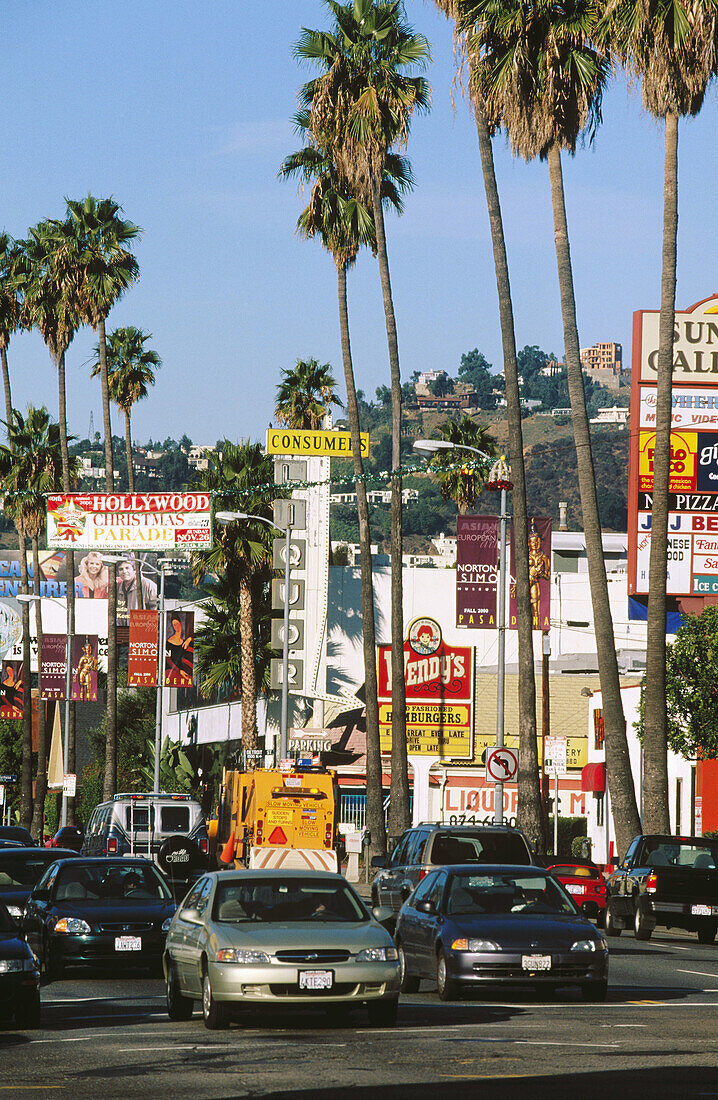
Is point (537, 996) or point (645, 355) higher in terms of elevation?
point (645, 355)

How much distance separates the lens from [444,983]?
16484 millimetres

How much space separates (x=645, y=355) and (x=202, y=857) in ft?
71.4

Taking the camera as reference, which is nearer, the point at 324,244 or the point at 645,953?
the point at 645,953

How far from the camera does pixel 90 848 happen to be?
120ft

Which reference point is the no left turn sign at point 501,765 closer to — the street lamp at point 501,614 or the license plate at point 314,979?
the street lamp at point 501,614

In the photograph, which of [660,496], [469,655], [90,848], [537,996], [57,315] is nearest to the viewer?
[537,996]

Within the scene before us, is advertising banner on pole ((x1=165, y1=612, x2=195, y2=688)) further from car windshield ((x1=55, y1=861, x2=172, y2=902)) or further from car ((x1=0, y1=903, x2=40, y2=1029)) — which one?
car ((x1=0, y1=903, x2=40, y2=1029))

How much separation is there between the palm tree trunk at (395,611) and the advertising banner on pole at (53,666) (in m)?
27.5

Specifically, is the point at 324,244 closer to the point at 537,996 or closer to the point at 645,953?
the point at 645,953

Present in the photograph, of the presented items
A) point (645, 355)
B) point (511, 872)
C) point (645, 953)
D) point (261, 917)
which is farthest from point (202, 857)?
point (645, 355)

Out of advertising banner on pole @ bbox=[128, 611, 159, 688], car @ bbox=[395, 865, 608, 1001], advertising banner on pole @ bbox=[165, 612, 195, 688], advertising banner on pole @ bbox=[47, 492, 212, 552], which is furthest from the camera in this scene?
advertising banner on pole @ bbox=[128, 611, 159, 688]

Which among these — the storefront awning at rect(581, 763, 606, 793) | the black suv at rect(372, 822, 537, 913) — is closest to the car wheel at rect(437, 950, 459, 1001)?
the black suv at rect(372, 822, 537, 913)

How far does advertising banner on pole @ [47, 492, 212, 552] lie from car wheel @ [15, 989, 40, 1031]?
31199mm

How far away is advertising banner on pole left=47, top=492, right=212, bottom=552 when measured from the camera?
46.0m
